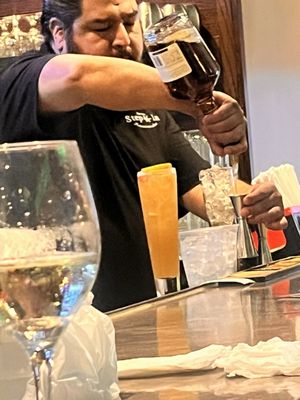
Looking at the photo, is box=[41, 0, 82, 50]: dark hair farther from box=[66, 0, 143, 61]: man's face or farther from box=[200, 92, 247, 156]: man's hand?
box=[200, 92, 247, 156]: man's hand

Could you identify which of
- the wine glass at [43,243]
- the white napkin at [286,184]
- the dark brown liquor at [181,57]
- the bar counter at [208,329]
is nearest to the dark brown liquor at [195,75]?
the dark brown liquor at [181,57]

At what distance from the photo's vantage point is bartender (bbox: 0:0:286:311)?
1336 mm

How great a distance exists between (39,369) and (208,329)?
40cm

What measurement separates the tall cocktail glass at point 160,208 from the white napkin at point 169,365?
0.76 meters

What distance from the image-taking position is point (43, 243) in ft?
1.46

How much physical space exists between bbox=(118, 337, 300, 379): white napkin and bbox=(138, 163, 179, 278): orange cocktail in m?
0.75

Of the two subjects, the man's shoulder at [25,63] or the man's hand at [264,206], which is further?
the man's hand at [264,206]

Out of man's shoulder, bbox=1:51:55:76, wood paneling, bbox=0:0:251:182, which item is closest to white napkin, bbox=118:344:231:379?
man's shoulder, bbox=1:51:55:76

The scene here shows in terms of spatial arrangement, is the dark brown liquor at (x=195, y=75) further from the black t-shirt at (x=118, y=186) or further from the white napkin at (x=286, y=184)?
the white napkin at (x=286, y=184)

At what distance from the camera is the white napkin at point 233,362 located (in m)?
0.62

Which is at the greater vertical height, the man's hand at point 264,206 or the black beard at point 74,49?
the black beard at point 74,49

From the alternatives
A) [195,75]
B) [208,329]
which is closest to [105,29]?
[195,75]

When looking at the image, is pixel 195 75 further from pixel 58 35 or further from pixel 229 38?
pixel 229 38

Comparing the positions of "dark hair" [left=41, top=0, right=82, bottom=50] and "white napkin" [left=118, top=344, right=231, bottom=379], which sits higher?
"dark hair" [left=41, top=0, right=82, bottom=50]
